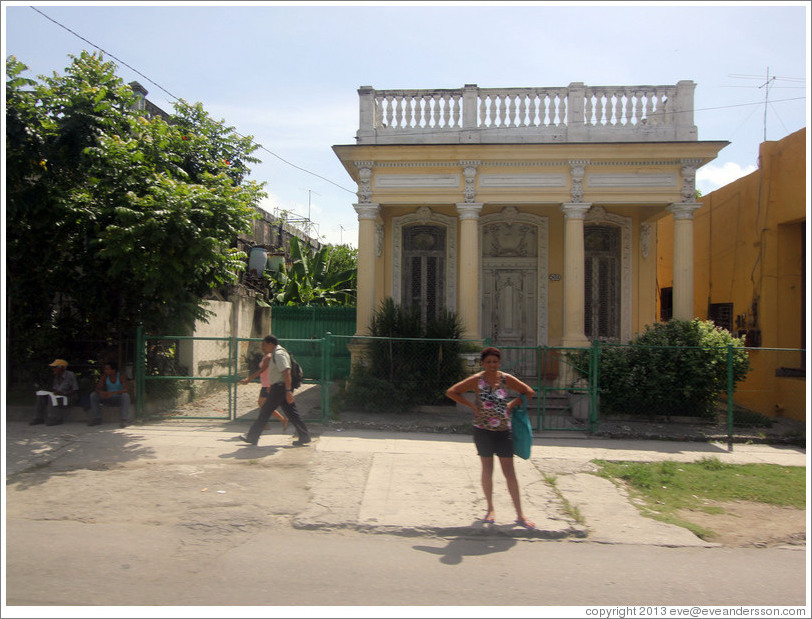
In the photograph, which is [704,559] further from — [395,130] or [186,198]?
[395,130]

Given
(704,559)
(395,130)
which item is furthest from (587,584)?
(395,130)

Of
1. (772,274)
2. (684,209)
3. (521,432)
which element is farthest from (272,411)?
(772,274)

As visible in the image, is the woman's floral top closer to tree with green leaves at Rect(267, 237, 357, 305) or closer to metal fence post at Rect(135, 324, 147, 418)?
metal fence post at Rect(135, 324, 147, 418)

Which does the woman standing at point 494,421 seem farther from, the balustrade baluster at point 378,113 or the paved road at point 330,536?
the balustrade baluster at point 378,113

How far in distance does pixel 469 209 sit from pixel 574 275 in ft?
7.92

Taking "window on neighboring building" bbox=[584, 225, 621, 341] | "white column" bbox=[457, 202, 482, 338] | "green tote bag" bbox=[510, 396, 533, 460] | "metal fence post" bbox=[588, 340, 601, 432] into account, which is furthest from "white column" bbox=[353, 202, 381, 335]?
"green tote bag" bbox=[510, 396, 533, 460]

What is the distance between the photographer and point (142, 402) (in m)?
10.0

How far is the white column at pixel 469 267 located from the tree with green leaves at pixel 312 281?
23.0 feet

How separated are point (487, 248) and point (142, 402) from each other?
7.82m

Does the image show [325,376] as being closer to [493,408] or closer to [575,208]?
[493,408]

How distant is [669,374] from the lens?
10344 mm

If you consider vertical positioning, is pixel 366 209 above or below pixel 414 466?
above

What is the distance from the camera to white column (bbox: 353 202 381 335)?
39.0 feet

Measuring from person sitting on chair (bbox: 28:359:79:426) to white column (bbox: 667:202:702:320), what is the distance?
35.3 feet
